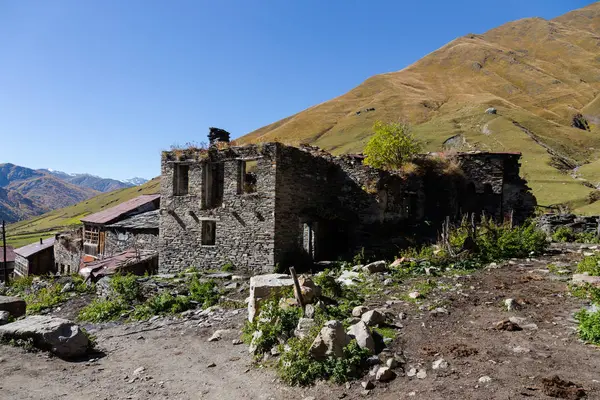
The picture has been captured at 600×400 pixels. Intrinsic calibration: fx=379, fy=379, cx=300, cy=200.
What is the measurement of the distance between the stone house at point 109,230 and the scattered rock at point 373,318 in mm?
19058

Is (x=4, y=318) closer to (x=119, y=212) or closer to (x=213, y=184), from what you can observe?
(x=213, y=184)

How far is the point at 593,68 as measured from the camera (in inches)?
5335

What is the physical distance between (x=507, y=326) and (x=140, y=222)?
23.6m

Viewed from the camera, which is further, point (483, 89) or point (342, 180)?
point (483, 89)

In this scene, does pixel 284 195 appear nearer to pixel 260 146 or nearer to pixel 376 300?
pixel 260 146

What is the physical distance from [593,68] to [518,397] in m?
173

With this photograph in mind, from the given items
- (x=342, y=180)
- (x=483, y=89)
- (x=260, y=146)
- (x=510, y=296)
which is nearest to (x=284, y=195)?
(x=260, y=146)

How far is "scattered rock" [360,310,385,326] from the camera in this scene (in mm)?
8438

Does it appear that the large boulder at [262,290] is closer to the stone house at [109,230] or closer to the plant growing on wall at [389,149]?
the plant growing on wall at [389,149]

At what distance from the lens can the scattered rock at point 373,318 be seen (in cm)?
844

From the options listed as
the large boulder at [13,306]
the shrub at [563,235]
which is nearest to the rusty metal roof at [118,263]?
the large boulder at [13,306]

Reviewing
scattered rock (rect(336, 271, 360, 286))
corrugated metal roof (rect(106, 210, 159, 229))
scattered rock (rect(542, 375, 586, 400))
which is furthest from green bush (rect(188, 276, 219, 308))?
corrugated metal roof (rect(106, 210, 159, 229))

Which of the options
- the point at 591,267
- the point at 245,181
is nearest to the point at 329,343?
the point at 591,267

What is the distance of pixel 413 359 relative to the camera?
6.93 metres
